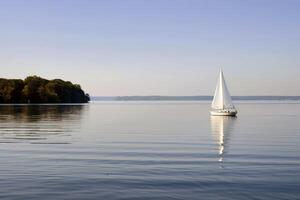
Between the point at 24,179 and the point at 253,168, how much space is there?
11977 millimetres

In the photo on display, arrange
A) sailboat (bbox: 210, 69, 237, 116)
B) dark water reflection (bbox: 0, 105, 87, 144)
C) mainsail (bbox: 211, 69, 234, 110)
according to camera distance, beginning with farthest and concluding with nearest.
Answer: mainsail (bbox: 211, 69, 234, 110)
sailboat (bbox: 210, 69, 237, 116)
dark water reflection (bbox: 0, 105, 87, 144)

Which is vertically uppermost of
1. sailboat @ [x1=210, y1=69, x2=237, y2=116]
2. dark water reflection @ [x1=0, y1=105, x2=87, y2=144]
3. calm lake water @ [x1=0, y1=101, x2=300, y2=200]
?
sailboat @ [x1=210, y1=69, x2=237, y2=116]

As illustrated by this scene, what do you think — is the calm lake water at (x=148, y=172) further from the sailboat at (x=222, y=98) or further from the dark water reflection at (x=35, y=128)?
the sailboat at (x=222, y=98)

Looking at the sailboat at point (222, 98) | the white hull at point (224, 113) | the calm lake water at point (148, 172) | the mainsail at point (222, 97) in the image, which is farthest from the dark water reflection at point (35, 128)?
the mainsail at point (222, 97)

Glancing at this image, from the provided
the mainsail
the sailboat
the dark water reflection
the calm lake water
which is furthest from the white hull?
the calm lake water

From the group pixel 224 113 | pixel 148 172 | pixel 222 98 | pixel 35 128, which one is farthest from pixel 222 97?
pixel 148 172

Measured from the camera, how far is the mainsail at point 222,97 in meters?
110

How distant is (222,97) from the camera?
110500 mm

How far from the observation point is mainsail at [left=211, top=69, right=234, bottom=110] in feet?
362

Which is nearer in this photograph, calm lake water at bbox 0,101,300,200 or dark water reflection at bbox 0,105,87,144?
calm lake water at bbox 0,101,300,200

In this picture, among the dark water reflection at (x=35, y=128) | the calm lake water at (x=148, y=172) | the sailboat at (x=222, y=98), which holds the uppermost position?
the sailboat at (x=222, y=98)

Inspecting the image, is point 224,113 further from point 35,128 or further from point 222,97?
point 35,128

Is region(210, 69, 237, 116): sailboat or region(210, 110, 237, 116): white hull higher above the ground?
region(210, 69, 237, 116): sailboat

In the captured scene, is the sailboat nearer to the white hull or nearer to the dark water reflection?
the white hull
